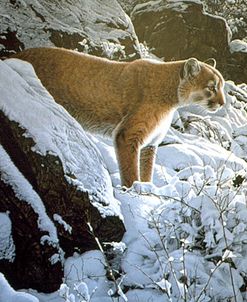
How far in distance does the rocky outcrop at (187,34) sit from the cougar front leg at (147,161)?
9.85m

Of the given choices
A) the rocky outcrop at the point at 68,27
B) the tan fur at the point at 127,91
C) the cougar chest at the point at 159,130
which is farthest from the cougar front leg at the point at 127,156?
the rocky outcrop at the point at 68,27

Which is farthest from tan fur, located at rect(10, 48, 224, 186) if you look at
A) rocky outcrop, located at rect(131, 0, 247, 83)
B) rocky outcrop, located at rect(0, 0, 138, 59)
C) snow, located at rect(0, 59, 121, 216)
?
rocky outcrop, located at rect(131, 0, 247, 83)

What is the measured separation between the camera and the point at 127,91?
275 inches

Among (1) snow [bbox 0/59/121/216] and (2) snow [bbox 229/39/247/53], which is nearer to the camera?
(1) snow [bbox 0/59/121/216]

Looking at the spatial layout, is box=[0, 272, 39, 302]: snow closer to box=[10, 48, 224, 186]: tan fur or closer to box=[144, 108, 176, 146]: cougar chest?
box=[10, 48, 224, 186]: tan fur

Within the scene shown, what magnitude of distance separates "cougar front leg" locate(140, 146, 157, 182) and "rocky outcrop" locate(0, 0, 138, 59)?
3.41 m

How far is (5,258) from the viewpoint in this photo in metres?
4.17

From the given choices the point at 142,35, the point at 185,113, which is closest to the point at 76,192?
the point at 185,113

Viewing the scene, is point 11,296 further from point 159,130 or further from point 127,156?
point 159,130

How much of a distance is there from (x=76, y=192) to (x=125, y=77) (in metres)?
2.87

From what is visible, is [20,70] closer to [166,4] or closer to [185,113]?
[185,113]

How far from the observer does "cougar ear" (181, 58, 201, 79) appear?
23.6 feet

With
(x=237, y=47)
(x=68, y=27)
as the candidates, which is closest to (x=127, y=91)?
(x=68, y=27)

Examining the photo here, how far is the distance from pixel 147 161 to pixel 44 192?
9.57 feet
